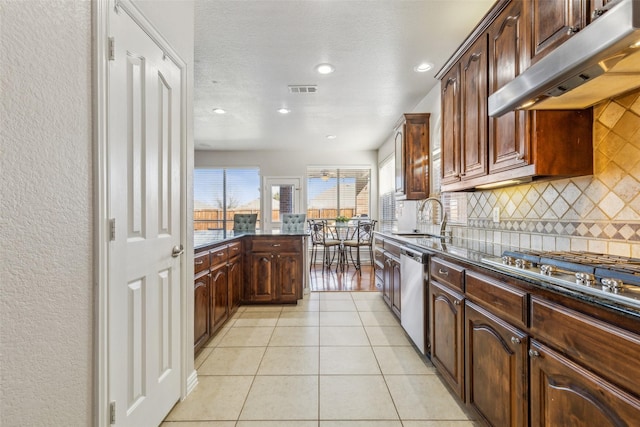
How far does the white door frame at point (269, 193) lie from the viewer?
729cm

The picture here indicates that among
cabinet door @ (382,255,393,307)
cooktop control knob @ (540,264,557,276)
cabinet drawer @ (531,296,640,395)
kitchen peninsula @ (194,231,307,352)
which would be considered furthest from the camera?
kitchen peninsula @ (194,231,307,352)

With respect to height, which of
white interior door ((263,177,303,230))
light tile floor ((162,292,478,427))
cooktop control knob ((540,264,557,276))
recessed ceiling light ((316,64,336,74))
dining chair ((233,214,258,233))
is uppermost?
recessed ceiling light ((316,64,336,74))

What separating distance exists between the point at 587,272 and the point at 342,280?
4.29 metres

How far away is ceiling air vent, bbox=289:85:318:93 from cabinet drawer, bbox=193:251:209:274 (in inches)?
90.1

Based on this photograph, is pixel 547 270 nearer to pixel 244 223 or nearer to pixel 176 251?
pixel 176 251

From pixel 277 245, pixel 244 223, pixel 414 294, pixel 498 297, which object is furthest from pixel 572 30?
pixel 244 223

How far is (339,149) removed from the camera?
718 centimetres

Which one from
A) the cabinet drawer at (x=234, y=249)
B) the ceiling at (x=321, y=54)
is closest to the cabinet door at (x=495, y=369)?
the ceiling at (x=321, y=54)

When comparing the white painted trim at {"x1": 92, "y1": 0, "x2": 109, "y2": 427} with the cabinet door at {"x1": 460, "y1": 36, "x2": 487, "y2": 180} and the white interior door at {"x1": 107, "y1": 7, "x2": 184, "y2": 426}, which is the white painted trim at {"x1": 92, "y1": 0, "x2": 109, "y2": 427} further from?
the cabinet door at {"x1": 460, "y1": 36, "x2": 487, "y2": 180}

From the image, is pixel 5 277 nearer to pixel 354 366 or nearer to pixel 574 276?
pixel 574 276

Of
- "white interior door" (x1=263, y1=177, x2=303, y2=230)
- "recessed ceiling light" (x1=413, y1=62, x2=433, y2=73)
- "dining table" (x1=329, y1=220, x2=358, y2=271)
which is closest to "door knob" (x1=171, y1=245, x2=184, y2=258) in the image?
"recessed ceiling light" (x1=413, y1=62, x2=433, y2=73)

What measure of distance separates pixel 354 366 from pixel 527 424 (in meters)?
1.27

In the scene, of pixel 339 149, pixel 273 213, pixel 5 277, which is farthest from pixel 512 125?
pixel 273 213

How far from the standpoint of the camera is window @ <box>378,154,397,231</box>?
6.02 metres
